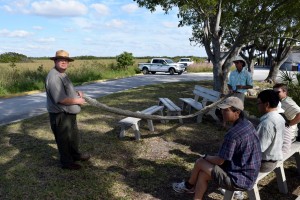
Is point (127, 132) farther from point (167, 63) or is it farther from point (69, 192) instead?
point (167, 63)

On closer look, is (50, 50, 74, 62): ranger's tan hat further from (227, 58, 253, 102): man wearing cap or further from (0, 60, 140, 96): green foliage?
(0, 60, 140, 96): green foliage

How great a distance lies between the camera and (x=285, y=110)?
16.1 ft

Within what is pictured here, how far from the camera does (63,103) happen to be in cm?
475

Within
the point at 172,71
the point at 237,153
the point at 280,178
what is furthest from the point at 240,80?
the point at 172,71

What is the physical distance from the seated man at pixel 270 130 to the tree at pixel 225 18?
6.32 metres

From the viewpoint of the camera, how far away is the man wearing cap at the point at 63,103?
15.5 feet

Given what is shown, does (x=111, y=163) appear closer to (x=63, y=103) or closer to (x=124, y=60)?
(x=63, y=103)

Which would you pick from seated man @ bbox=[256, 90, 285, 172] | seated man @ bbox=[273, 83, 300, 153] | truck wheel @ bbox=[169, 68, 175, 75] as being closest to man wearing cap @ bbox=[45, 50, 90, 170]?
seated man @ bbox=[256, 90, 285, 172]

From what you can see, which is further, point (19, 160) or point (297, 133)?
point (19, 160)

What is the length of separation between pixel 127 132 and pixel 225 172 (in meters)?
3.94

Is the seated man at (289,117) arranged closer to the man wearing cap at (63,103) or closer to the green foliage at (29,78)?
the man wearing cap at (63,103)

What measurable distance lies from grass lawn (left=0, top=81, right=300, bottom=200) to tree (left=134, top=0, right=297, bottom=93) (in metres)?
3.65

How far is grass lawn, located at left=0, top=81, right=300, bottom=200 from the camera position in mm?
4461

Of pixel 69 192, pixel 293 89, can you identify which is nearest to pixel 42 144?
pixel 69 192
